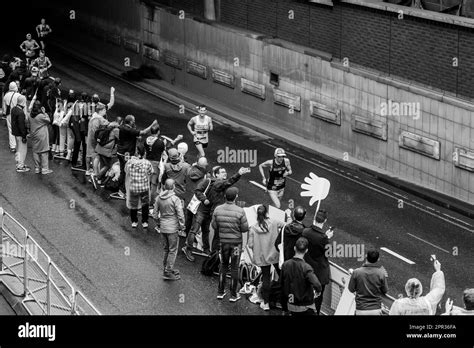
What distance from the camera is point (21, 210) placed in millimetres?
23625

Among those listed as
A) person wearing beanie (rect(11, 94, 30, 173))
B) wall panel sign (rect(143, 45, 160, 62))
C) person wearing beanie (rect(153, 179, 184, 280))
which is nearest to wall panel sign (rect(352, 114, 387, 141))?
person wearing beanie (rect(11, 94, 30, 173))

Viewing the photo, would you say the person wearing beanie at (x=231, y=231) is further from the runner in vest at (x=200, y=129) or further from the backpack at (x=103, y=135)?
the runner in vest at (x=200, y=129)

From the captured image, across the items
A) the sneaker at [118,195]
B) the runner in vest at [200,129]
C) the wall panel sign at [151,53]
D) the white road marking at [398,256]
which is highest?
the runner in vest at [200,129]

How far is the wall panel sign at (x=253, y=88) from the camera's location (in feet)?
105

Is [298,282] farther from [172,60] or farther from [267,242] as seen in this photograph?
[172,60]

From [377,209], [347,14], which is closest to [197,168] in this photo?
[377,209]

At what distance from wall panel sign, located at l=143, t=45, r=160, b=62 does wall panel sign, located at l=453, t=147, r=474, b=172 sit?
15038 millimetres

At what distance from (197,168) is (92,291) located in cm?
336

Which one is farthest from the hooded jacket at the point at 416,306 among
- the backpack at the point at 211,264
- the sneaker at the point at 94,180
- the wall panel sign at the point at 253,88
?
the wall panel sign at the point at 253,88

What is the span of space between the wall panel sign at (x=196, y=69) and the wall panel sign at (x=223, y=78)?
0.53m

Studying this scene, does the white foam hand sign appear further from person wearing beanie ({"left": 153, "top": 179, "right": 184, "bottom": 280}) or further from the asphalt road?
person wearing beanie ({"left": 153, "top": 179, "right": 184, "bottom": 280})

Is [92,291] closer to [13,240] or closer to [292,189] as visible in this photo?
[13,240]

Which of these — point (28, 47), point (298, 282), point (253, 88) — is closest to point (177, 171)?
point (298, 282)
